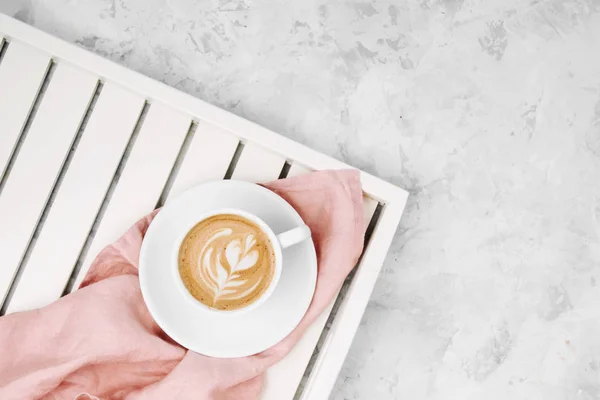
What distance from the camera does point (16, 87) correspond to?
631 mm

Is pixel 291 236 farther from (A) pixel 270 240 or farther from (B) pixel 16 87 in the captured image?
(B) pixel 16 87

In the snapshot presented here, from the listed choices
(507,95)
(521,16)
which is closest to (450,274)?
(507,95)

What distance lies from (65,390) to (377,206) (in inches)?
15.7

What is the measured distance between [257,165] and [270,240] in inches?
4.8

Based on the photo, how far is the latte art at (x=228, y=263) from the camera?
0.54 meters

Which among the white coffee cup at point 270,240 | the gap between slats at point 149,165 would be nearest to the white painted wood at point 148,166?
the gap between slats at point 149,165

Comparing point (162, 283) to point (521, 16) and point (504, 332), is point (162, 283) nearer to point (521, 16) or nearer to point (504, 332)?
point (504, 332)

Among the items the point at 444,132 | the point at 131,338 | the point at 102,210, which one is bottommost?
the point at 131,338

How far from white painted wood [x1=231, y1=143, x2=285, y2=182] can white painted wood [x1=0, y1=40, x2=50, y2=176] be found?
254 mm

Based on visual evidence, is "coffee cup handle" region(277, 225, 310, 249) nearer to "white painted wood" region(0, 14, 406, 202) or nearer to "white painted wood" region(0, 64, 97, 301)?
"white painted wood" region(0, 14, 406, 202)

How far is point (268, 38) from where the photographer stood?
725 mm

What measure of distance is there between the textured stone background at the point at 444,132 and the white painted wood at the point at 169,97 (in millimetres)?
105

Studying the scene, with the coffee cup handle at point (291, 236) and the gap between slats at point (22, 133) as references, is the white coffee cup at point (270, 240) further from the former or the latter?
the gap between slats at point (22, 133)

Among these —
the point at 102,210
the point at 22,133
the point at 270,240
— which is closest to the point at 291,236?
the point at 270,240
